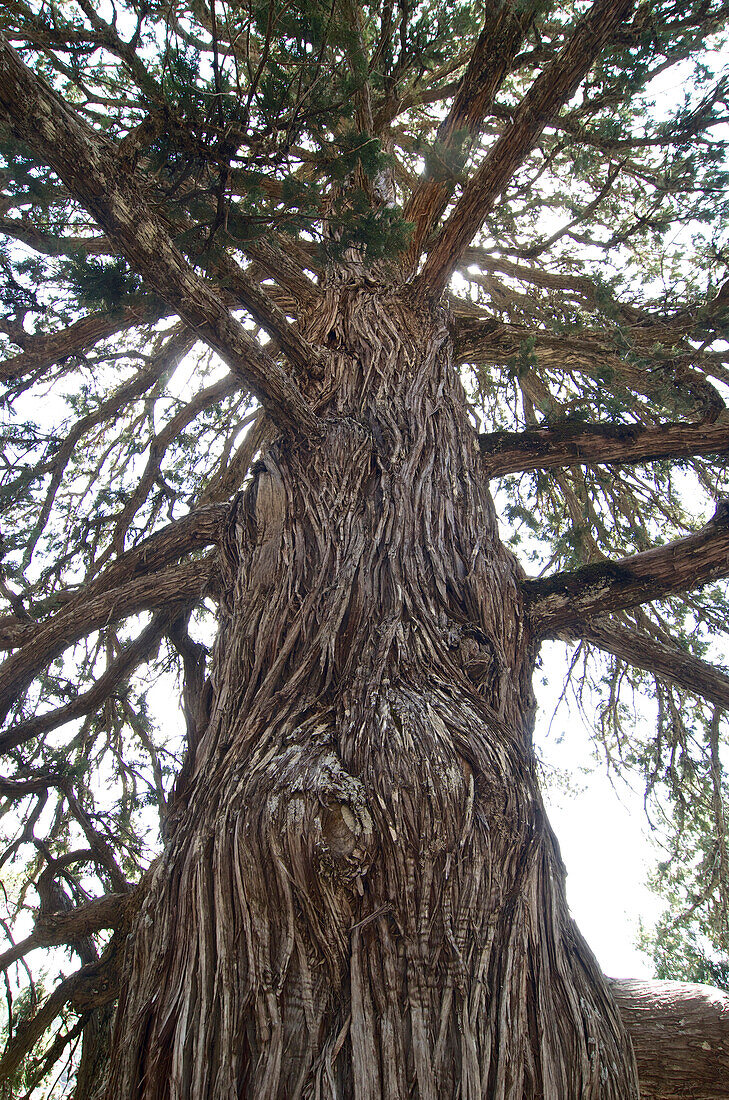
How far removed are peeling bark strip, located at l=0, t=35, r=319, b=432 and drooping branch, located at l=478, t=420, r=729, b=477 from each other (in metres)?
1.14

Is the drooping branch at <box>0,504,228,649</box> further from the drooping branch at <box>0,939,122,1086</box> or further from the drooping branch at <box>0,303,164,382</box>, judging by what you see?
the drooping branch at <box>0,939,122,1086</box>

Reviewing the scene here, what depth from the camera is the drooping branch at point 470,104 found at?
2.39 m

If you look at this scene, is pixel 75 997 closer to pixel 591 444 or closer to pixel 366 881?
pixel 366 881

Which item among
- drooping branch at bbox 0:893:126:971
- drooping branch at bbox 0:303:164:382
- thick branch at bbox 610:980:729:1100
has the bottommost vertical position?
thick branch at bbox 610:980:729:1100

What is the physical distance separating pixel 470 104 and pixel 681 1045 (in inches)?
133

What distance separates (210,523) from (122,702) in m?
1.75

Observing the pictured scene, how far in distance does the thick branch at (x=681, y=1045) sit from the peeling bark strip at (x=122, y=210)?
227 centimetres

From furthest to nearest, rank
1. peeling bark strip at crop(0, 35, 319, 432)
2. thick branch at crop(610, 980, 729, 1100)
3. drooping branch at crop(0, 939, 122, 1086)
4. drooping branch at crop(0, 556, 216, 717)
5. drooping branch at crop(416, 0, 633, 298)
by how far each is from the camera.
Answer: drooping branch at crop(0, 556, 216, 717), drooping branch at crop(416, 0, 633, 298), drooping branch at crop(0, 939, 122, 1086), peeling bark strip at crop(0, 35, 319, 432), thick branch at crop(610, 980, 729, 1100)

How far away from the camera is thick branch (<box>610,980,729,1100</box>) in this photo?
60.9 inches

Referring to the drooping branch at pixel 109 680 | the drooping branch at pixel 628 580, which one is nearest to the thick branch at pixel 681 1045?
the drooping branch at pixel 628 580

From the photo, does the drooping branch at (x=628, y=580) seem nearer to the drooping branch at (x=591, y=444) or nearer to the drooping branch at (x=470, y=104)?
the drooping branch at (x=591, y=444)

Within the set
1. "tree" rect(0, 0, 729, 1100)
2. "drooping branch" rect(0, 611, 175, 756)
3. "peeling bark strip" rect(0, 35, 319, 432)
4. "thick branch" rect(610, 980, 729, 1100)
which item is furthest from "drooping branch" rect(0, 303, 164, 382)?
"thick branch" rect(610, 980, 729, 1100)

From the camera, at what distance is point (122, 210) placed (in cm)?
199

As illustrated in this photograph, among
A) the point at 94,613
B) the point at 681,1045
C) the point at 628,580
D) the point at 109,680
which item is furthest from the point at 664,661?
the point at 109,680
